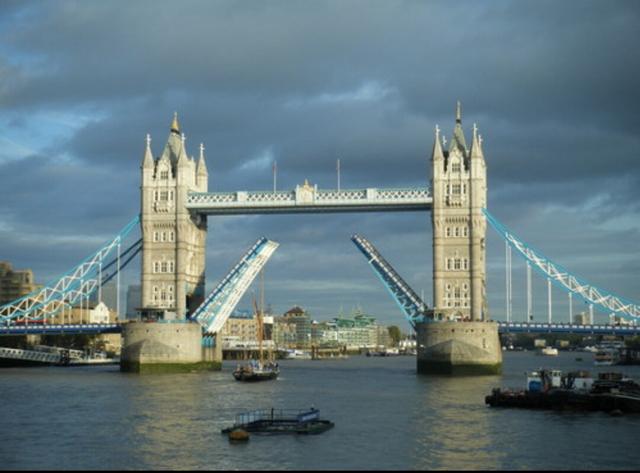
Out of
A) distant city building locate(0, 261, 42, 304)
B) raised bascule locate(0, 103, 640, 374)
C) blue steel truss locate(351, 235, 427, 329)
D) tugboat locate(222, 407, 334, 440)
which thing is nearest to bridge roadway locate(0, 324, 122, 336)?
raised bascule locate(0, 103, 640, 374)

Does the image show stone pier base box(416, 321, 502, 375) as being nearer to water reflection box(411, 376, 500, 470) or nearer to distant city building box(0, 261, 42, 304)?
water reflection box(411, 376, 500, 470)

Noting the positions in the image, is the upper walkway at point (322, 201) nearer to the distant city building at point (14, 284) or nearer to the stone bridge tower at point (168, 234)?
the stone bridge tower at point (168, 234)

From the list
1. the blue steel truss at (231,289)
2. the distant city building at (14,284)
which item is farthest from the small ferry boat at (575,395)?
the distant city building at (14,284)

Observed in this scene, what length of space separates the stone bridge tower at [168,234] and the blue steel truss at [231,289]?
8.98 feet

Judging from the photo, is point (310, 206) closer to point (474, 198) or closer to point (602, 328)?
point (474, 198)

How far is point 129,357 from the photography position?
97062 millimetres

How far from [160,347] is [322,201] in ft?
65.9

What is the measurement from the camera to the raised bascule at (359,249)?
94.0 m

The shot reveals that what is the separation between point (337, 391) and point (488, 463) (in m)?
36.9

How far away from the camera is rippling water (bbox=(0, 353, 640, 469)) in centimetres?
4138

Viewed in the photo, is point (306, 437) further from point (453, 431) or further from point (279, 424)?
point (453, 431)

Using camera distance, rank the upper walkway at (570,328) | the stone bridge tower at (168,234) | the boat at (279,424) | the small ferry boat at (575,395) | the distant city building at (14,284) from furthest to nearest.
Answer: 1. the distant city building at (14,284)
2. the stone bridge tower at (168,234)
3. the upper walkway at (570,328)
4. the small ferry boat at (575,395)
5. the boat at (279,424)

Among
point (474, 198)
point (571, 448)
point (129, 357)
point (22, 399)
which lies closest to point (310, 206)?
point (474, 198)

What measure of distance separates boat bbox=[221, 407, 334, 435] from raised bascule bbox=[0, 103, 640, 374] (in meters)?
39.9
